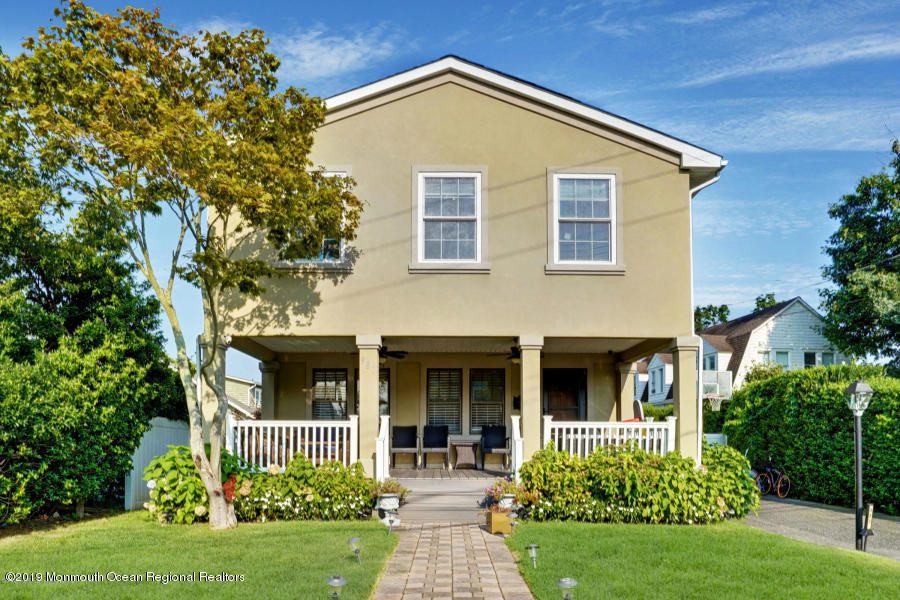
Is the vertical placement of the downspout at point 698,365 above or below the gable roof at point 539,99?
below

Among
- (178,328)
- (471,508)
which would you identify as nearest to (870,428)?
(471,508)

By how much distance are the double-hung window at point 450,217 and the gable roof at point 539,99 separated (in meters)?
1.59

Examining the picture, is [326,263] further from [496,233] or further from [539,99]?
[539,99]

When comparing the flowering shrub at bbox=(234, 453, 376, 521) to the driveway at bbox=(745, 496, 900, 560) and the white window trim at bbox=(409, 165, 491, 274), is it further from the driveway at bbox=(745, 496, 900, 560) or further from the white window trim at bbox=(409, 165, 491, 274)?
the driveway at bbox=(745, 496, 900, 560)

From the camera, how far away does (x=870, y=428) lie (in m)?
13.9

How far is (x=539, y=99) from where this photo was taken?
40.0 feet

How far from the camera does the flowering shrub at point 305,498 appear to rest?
1072 cm

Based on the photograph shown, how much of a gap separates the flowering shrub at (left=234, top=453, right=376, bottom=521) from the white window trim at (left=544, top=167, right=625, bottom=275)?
4569mm

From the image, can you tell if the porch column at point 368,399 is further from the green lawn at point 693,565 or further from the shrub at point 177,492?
the green lawn at point 693,565

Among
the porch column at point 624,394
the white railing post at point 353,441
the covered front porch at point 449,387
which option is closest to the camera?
the white railing post at point 353,441

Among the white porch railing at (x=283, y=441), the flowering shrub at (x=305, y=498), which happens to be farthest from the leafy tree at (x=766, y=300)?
the flowering shrub at (x=305, y=498)

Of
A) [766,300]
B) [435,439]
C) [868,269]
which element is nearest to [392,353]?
[435,439]

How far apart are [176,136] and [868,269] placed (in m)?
24.2

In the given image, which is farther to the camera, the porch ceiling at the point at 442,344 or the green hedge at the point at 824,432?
the green hedge at the point at 824,432
